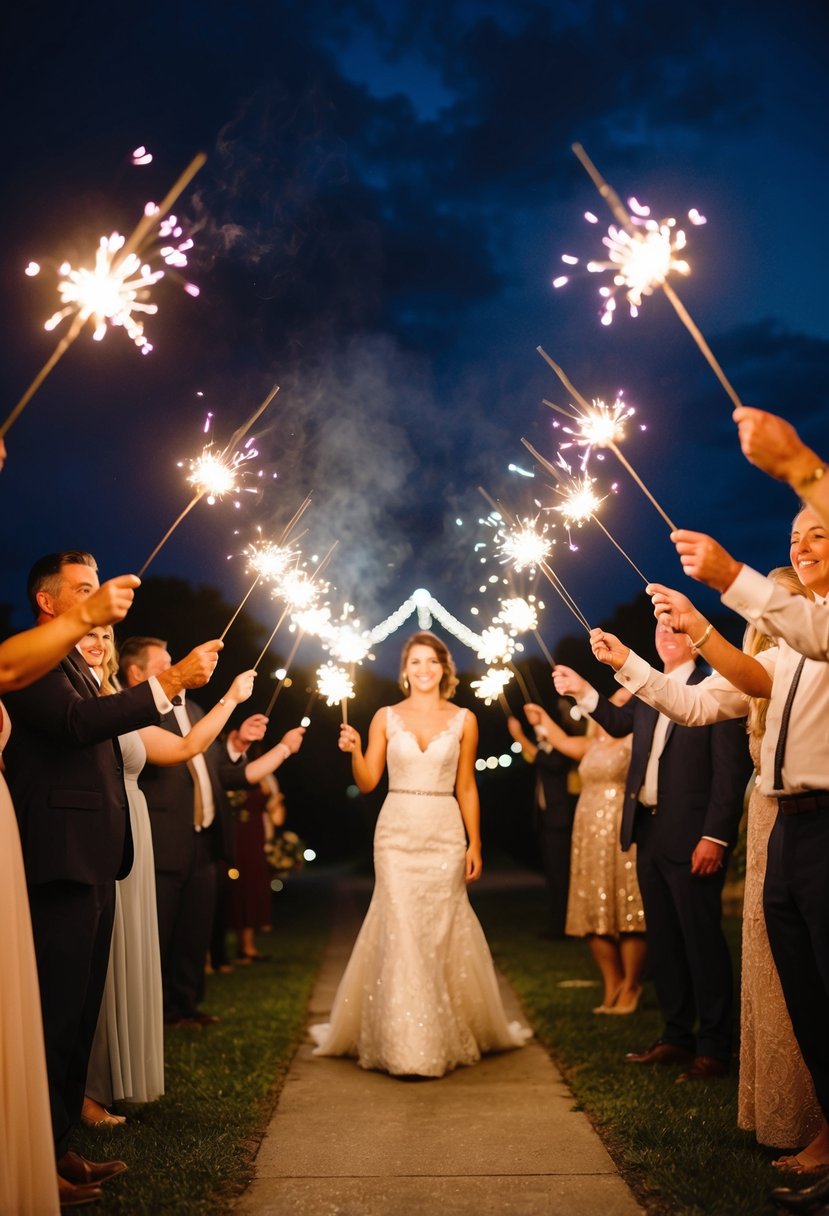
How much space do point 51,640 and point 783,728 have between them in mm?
2810

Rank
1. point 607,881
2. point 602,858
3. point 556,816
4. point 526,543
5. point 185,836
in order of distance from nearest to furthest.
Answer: point 526,543, point 185,836, point 607,881, point 602,858, point 556,816

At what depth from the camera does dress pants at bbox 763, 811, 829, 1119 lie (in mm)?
4488

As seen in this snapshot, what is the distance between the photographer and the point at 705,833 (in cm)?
707

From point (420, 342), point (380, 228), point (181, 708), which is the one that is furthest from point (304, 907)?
point (181, 708)

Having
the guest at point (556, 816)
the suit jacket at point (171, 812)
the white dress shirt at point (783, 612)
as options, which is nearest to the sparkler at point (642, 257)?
the white dress shirt at point (783, 612)

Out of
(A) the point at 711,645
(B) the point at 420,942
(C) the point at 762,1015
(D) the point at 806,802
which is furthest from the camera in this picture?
(B) the point at 420,942

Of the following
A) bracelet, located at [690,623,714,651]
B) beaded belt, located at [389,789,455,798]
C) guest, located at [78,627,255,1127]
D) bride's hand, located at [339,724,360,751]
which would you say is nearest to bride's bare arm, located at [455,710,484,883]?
beaded belt, located at [389,789,455,798]

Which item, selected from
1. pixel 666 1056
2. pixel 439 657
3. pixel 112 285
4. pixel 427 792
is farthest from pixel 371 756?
pixel 112 285

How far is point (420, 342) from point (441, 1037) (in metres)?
18.1

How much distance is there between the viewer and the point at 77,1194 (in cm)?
470

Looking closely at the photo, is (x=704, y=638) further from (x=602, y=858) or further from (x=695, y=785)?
(x=602, y=858)

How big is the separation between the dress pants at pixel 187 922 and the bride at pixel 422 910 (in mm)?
1379

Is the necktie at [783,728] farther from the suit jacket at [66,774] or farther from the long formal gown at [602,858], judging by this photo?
the long formal gown at [602,858]

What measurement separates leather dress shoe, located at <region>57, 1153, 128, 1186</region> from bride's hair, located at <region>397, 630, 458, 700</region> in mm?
4424
